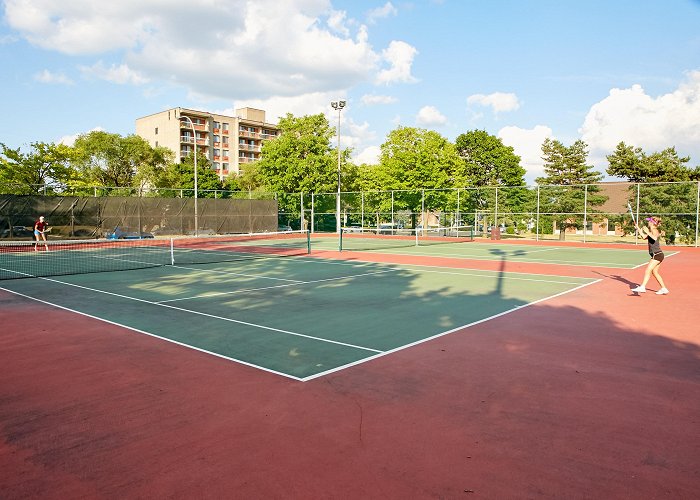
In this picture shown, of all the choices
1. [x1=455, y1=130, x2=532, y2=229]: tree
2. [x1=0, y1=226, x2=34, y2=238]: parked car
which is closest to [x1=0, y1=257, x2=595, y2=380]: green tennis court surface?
[x1=0, y1=226, x2=34, y2=238]: parked car

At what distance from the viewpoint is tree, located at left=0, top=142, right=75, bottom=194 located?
40250mm

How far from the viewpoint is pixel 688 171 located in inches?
1946

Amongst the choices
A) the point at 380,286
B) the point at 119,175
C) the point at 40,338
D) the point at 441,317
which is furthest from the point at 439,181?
the point at 40,338

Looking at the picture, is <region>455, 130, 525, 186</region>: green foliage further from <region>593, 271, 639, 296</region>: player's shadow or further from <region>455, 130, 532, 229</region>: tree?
<region>593, 271, 639, 296</region>: player's shadow

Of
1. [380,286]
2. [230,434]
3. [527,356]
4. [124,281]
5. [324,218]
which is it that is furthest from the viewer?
[324,218]

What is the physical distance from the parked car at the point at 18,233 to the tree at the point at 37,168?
1111 cm

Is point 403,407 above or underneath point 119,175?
underneath

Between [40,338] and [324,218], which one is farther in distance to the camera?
[324,218]

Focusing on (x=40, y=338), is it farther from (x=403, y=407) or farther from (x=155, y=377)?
(x=403, y=407)

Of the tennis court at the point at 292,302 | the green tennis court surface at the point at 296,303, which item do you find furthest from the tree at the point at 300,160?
the green tennis court surface at the point at 296,303

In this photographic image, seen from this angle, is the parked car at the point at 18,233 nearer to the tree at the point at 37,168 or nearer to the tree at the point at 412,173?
the tree at the point at 37,168

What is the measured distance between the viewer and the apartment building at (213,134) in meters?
76.1

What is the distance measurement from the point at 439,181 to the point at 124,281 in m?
39.3

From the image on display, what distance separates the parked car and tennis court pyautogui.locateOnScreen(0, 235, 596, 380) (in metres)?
11.4
